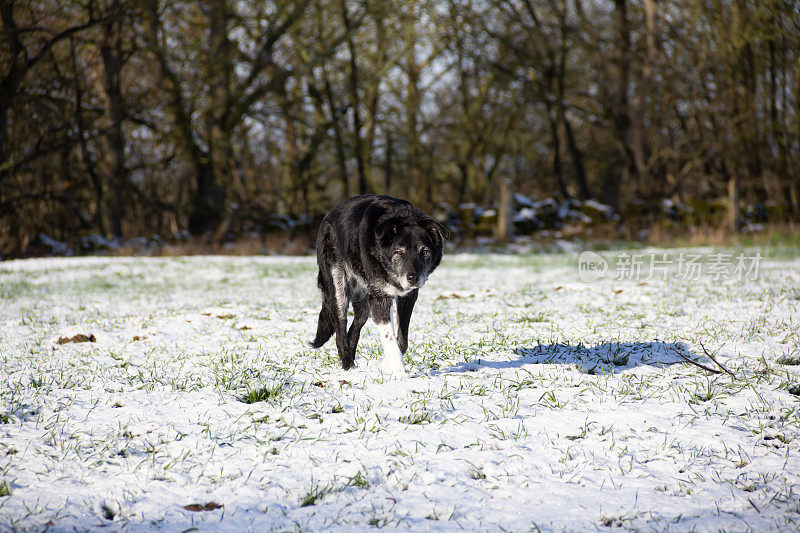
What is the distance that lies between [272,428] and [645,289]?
672cm

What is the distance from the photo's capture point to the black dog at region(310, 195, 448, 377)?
4.00m

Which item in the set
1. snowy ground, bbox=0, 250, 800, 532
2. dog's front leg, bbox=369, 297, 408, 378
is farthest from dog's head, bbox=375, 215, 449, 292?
snowy ground, bbox=0, 250, 800, 532

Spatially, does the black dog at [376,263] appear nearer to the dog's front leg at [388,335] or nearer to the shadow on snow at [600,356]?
the dog's front leg at [388,335]

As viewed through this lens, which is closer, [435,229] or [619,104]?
[435,229]

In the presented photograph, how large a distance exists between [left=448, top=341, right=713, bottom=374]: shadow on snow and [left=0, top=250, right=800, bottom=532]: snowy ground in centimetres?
3

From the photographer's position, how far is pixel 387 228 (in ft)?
13.2

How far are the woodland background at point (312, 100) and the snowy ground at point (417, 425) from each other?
12.7m

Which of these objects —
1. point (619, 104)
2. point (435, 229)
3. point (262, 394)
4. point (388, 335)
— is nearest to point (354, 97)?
point (619, 104)

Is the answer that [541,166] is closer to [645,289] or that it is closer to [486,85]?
[486,85]

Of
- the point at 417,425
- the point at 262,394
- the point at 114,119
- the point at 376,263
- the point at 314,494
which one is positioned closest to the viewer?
the point at 314,494

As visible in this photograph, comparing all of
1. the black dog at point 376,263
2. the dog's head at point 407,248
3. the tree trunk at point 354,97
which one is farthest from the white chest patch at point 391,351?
the tree trunk at point 354,97

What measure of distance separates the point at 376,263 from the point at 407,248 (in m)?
0.29

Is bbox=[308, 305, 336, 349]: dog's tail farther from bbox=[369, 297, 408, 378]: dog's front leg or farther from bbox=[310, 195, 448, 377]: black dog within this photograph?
bbox=[369, 297, 408, 378]: dog's front leg

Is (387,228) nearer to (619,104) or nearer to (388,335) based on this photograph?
(388,335)
